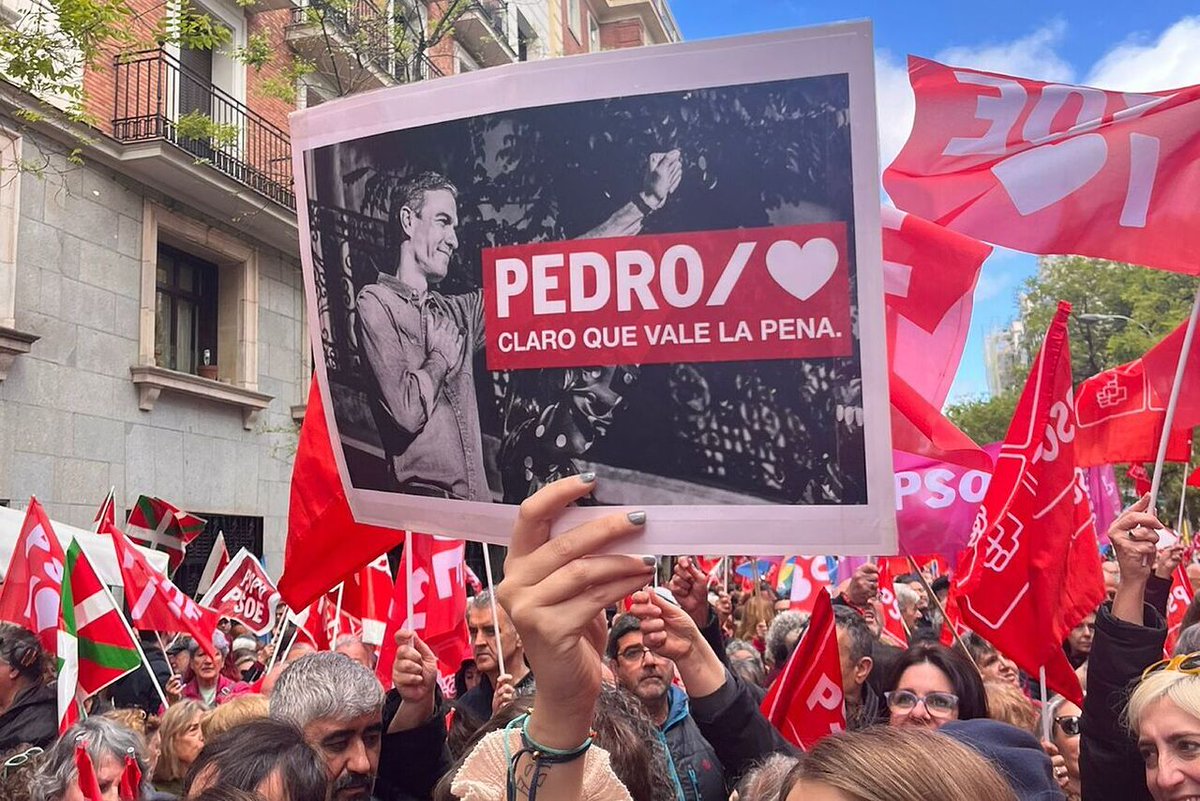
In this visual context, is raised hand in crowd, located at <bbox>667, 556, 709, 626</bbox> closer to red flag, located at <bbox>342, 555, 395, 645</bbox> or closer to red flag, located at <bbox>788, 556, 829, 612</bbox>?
red flag, located at <bbox>342, 555, 395, 645</bbox>

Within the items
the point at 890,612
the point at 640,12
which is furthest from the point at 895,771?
the point at 640,12

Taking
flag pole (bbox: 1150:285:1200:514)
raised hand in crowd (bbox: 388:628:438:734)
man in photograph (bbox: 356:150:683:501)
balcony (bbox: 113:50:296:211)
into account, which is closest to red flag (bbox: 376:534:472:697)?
raised hand in crowd (bbox: 388:628:438:734)

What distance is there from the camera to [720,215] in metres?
1.63

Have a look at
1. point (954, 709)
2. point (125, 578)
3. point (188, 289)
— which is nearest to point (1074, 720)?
point (954, 709)

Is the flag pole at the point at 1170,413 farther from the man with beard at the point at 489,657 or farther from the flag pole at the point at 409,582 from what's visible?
the flag pole at the point at 409,582

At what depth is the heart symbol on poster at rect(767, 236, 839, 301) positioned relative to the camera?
1.60m

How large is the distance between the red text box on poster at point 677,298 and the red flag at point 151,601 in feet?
18.1

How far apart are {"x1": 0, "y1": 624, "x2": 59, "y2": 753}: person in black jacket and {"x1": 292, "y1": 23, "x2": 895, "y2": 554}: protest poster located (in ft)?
12.2

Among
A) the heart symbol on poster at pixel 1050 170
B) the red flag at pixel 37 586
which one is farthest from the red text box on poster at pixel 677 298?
the red flag at pixel 37 586

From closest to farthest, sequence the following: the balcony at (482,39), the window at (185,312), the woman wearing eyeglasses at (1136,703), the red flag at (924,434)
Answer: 1. the woman wearing eyeglasses at (1136,703)
2. the red flag at (924,434)
3. the window at (185,312)
4. the balcony at (482,39)

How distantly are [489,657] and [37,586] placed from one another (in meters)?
2.19

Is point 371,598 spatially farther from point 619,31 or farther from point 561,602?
point 619,31

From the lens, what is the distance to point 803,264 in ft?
5.29

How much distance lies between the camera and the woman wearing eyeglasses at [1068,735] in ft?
13.7
